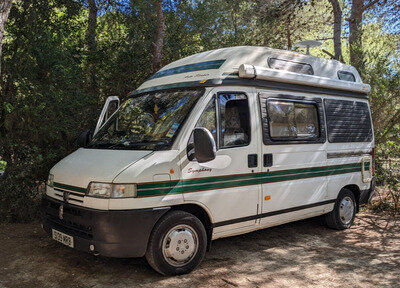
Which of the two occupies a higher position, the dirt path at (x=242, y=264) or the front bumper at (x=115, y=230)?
the front bumper at (x=115, y=230)

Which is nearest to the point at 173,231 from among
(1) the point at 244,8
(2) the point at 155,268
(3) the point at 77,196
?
(2) the point at 155,268

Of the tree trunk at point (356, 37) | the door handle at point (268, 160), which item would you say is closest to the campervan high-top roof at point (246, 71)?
the door handle at point (268, 160)

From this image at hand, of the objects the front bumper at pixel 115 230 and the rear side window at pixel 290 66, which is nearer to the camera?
the front bumper at pixel 115 230

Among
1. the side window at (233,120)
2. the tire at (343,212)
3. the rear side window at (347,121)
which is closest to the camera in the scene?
the side window at (233,120)

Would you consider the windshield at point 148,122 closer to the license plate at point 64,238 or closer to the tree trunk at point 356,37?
the license plate at point 64,238

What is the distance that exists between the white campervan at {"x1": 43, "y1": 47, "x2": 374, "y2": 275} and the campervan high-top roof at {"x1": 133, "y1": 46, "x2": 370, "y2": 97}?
21mm

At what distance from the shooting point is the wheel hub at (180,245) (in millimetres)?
4176

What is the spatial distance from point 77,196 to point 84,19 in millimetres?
6825

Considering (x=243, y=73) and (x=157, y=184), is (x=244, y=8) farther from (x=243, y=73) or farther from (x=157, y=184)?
(x=157, y=184)

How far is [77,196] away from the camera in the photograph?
13.5 ft

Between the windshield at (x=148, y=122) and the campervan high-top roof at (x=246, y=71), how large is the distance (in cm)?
21

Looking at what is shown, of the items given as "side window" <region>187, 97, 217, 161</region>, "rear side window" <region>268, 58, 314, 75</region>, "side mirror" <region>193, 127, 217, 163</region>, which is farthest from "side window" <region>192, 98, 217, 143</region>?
"rear side window" <region>268, 58, 314, 75</region>

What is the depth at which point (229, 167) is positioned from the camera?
460 cm

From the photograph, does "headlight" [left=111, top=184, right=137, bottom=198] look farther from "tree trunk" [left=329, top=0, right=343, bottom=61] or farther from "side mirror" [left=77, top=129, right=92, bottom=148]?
"tree trunk" [left=329, top=0, right=343, bottom=61]
